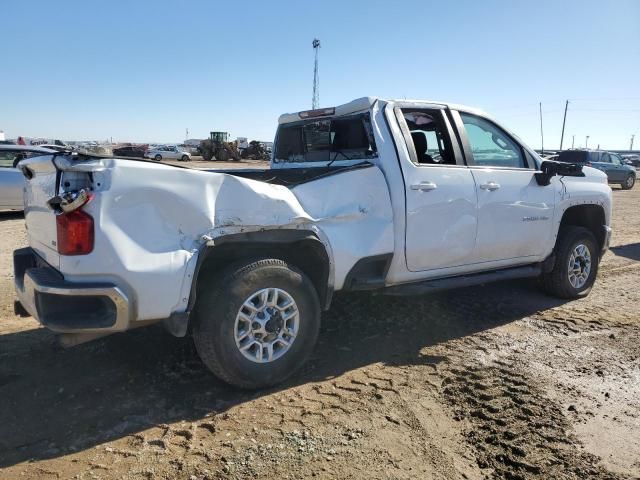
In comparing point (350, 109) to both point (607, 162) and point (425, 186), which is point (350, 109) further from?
point (607, 162)

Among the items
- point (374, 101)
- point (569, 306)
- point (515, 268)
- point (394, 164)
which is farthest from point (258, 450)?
point (569, 306)

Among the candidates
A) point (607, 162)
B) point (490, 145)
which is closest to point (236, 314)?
point (490, 145)

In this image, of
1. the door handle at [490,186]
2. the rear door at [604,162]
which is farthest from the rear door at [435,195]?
the rear door at [604,162]

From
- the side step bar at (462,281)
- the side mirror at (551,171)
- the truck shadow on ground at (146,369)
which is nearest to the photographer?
the truck shadow on ground at (146,369)

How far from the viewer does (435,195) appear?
4340 millimetres

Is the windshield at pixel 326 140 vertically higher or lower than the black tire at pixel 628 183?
higher

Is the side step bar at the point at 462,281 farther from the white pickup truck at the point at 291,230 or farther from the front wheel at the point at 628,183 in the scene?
the front wheel at the point at 628,183

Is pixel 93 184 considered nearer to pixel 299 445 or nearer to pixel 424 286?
pixel 299 445

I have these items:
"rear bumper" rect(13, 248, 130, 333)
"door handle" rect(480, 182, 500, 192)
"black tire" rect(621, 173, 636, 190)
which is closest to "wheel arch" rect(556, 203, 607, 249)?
"door handle" rect(480, 182, 500, 192)

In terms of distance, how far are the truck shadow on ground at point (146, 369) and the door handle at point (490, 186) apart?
51.8 inches

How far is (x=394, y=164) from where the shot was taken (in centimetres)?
419

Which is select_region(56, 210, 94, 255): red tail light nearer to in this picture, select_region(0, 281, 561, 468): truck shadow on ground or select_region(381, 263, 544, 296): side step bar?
select_region(0, 281, 561, 468): truck shadow on ground

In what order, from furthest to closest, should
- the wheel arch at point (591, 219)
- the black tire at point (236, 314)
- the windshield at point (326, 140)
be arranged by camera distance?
the wheel arch at point (591, 219) < the windshield at point (326, 140) < the black tire at point (236, 314)

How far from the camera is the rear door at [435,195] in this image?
425 cm
